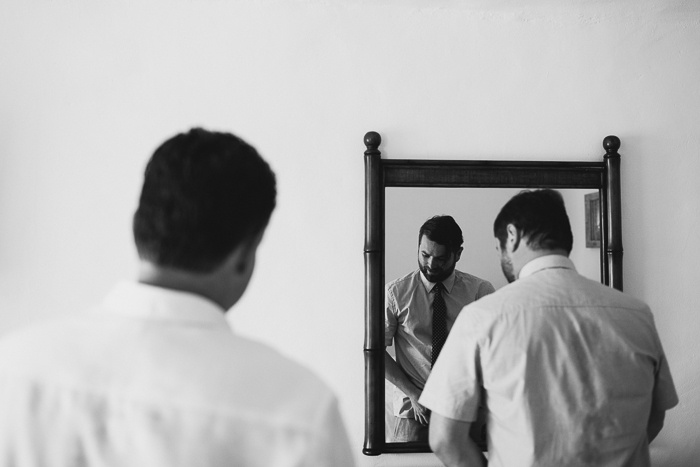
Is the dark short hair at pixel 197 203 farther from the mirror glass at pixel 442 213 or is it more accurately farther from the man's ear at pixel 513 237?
the mirror glass at pixel 442 213

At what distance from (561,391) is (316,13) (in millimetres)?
1526

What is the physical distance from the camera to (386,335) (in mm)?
2184

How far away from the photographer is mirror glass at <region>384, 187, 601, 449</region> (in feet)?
7.16

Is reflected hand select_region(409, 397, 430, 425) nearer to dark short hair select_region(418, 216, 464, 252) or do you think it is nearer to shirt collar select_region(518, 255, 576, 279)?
dark short hair select_region(418, 216, 464, 252)

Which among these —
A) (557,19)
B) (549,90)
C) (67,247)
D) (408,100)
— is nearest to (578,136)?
(549,90)

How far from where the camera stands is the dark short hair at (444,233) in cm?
219

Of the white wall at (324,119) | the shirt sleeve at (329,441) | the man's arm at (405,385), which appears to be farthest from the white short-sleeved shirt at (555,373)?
the shirt sleeve at (329,441)

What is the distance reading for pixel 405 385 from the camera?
2156 mm

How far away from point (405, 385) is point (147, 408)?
155cm

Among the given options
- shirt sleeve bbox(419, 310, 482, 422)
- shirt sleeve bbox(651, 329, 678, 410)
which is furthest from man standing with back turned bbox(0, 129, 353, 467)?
shirt sleeve bbox(651, 329, 678, 410)

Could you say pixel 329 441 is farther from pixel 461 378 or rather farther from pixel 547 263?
pixel 547 263

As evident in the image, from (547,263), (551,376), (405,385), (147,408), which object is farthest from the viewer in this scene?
(405,385)

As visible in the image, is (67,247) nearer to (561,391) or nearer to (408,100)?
(408,100)

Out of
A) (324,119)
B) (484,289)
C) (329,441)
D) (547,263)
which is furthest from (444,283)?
(329,441)
